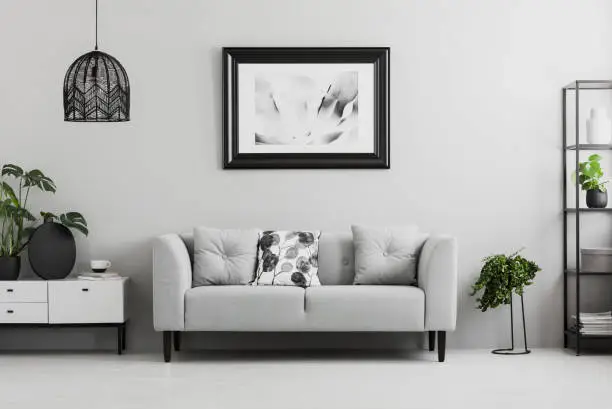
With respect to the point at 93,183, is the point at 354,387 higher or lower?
lower

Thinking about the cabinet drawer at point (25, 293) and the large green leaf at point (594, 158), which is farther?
the large green leaf at point (594, 158)

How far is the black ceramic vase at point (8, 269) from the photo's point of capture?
5.35m

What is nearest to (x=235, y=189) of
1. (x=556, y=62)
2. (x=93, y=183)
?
(x=93, y=183)

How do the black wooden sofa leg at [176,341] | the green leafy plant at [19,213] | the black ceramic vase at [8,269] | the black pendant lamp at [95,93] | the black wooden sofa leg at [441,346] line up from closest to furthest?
the black pendant lamp at [95,93] < the black wooden sofa leg at [441,346] < the black ceramic vase at [8,269] < the green leafy plant at [19,213] < the black wooden sofa leg at [176,341]

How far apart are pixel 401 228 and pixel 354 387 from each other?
1381 millimetres

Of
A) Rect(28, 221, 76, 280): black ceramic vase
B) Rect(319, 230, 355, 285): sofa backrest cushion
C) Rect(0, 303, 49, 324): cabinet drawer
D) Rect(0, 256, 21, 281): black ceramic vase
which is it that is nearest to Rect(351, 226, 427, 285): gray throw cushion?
Rect(319, 230, 355, 285): sofa backrest cushion

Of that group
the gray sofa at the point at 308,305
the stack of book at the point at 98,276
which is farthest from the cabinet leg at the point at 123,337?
the gray sofa at the point at 308,305

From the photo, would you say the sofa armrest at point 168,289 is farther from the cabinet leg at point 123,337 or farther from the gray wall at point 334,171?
the gray wall at point 334,171

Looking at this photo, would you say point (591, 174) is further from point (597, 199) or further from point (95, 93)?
point (95, 93)

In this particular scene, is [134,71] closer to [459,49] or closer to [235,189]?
[235,189]

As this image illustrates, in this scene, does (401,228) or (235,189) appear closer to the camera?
(401,228)

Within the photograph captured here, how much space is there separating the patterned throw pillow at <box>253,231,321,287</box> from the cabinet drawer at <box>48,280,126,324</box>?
95 cm

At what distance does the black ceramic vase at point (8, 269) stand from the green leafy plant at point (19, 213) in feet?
0.23

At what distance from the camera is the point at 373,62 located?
18.7ft
